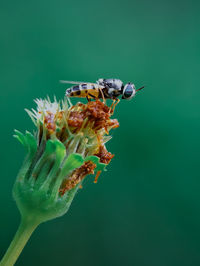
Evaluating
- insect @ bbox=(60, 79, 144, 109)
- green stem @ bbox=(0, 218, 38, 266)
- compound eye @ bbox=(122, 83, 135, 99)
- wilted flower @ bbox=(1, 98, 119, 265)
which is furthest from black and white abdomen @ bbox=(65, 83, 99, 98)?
green stem @ bbox=(0, 218, 38, 266)

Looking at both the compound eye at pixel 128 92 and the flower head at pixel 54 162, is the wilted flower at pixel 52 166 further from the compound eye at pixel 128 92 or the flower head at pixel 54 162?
the compound eye at pixel 128 92

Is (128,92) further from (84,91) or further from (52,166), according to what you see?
(52,166)

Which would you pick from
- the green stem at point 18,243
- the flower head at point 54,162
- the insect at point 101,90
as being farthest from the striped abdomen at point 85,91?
the green stem at point 18,243

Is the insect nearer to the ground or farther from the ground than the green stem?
farther from the ground

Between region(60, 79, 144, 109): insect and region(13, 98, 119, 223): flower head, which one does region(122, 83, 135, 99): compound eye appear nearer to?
region(60, 79, 144, 109): insect

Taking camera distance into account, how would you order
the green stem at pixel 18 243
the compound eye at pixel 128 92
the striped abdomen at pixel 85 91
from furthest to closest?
1. the compound eye at pixel 128 92
2. the striped abdomen at pixel 85 91
3. the green stem at pixel 18 243

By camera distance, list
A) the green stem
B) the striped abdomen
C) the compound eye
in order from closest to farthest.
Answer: the green stem, the striped abdomen, the compound eye

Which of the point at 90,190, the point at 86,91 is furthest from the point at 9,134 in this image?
the point at 86,91
